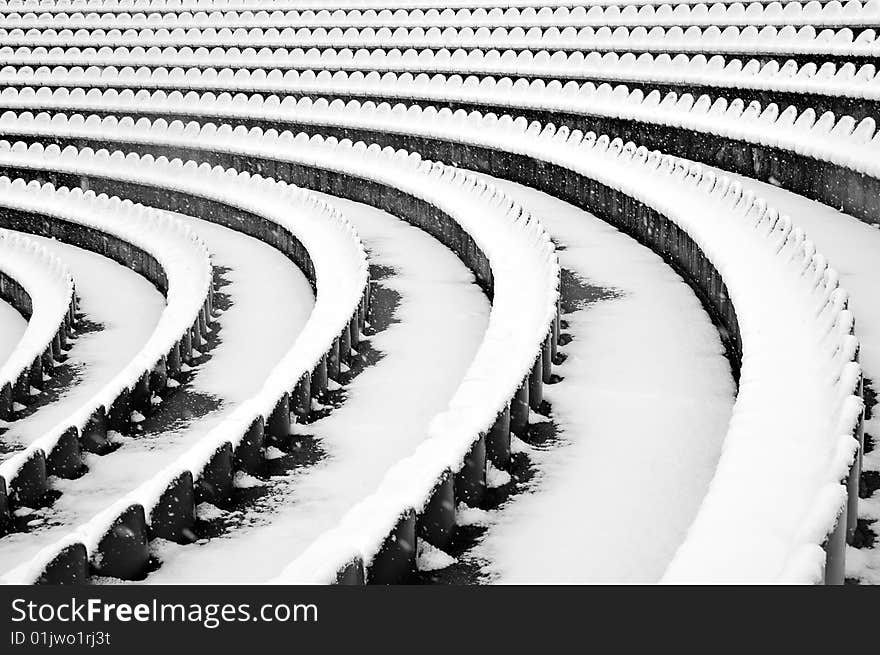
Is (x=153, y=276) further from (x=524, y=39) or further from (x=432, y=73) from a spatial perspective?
(x=524, y=39)

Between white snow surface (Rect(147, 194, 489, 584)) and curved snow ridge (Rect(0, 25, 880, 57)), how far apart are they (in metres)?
1.61

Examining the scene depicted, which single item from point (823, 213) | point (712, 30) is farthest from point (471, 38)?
point (823, 213)

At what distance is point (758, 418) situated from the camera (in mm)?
1391

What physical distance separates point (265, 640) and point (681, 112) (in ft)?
10.6

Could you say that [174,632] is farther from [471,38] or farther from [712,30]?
[471,38]

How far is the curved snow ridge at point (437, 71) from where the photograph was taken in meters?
3.70

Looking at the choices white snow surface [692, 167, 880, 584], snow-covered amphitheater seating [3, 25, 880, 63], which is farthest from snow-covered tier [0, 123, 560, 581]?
snow-covered amphitheater seating [3, 25, 880, 63]

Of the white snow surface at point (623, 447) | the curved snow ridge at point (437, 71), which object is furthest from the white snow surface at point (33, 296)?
the curved snow ridge at point (437, 71)

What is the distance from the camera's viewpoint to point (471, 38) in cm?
546

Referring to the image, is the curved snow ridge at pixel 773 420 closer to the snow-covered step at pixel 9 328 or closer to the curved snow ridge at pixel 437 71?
the curved snow ridge at pixel 437 71

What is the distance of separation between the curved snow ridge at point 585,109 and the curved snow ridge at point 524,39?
28 centimetres

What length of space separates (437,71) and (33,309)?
2.52m

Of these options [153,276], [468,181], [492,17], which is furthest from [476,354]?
[492,17]

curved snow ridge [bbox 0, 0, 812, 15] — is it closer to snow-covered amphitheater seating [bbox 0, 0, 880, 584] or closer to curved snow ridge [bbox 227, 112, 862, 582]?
snow-covered amphitheater seating [bbox 0, 0, 880, 584]
